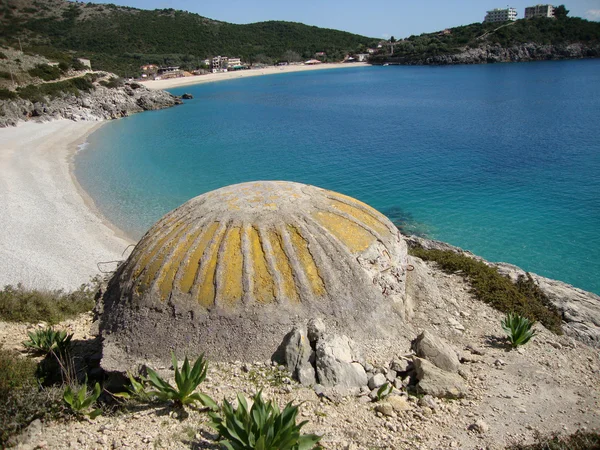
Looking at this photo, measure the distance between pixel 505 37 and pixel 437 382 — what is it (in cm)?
17096

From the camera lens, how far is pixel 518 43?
147 meters

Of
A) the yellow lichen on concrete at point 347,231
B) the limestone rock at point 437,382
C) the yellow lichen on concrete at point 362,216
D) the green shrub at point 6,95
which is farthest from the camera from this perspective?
the green shrub at point 6,95

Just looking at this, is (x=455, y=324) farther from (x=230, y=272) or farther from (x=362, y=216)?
(x=230, y=272)

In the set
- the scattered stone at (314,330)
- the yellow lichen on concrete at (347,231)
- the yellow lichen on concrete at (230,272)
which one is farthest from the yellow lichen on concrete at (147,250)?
the scattered stone at (314,330)

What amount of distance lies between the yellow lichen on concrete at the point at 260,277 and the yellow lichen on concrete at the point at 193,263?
877mm

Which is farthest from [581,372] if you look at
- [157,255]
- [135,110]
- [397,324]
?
[135,110]

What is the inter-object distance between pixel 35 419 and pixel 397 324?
6.63m

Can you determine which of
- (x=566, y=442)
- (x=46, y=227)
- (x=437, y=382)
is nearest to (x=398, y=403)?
(x=437, y=382)

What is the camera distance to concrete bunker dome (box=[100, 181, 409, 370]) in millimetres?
8297

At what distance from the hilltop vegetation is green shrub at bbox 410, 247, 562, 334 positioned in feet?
520

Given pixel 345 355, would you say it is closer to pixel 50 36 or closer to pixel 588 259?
pixel 588 259

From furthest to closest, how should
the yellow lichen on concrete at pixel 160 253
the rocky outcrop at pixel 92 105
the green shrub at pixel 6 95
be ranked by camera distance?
the green shrub at pixel 6 95, the rocky outcrop at pixel 92 105, the yellow lichen on concrete at pixel 160 253

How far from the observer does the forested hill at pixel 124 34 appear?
424ft

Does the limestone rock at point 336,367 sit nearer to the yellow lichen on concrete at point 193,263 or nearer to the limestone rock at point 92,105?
the yellow lichen on concrete at point 193,263
